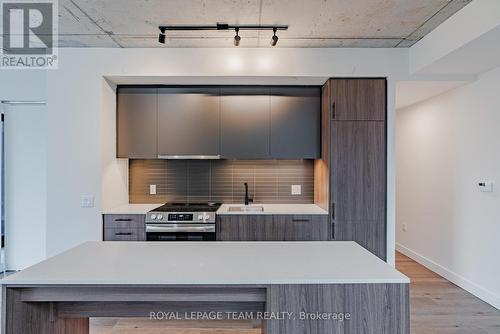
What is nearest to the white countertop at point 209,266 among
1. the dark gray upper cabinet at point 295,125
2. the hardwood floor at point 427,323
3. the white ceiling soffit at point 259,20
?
the hardwood floor at point 427,323

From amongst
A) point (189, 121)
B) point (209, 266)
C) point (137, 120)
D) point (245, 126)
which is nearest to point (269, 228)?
point (245, 126)

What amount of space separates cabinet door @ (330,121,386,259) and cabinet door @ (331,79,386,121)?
0.08 m

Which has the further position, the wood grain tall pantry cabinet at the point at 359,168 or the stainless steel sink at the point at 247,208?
the stainless steel sink at the point at 247,208

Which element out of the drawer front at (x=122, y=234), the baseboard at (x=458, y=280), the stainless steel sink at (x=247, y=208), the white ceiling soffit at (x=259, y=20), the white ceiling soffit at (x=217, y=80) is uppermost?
the white ceiling soffit at (x=259, y=20)

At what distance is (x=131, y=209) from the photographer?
Result: 358 cm

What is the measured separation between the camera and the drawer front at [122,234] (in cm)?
338

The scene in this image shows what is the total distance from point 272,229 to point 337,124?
1.26 m

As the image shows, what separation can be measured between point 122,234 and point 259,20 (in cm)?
244

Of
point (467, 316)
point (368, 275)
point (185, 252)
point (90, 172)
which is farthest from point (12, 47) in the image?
point (467, 316)

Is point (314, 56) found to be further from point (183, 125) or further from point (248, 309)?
point (248, 309)

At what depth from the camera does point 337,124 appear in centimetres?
338

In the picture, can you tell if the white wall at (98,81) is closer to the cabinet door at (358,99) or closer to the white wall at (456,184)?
the cabinet door at (358,99)

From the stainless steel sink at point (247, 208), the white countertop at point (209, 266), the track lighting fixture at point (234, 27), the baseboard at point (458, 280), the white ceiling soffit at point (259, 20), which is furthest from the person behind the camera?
the stainless steel sink at point (247, 208)

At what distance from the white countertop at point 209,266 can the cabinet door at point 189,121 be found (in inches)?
66.4
